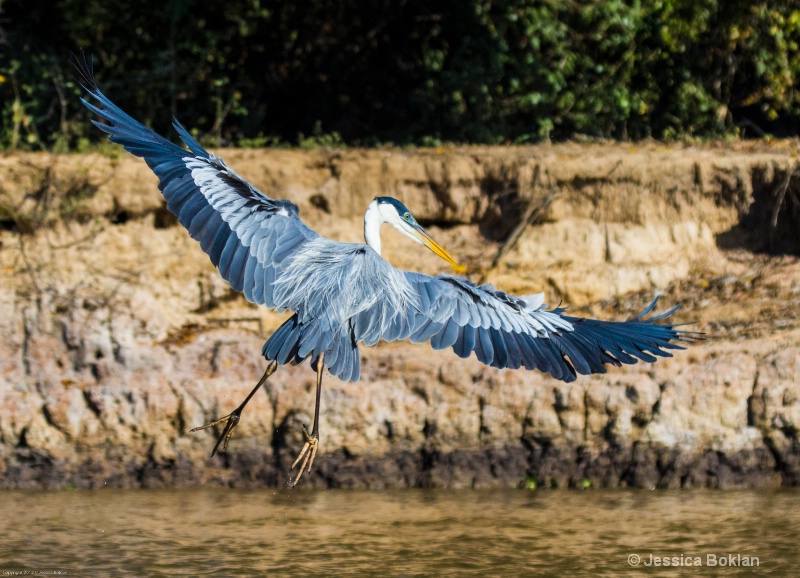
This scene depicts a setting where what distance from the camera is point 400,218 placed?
7707 mm

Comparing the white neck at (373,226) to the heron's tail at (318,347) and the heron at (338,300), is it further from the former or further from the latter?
the heron's tail at (318,347)

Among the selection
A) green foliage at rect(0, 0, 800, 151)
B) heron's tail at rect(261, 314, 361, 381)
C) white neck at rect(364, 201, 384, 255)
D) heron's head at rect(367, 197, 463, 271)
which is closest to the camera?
heron's tail at rect(261, 314, 361, 381)

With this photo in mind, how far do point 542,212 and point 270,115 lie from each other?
4.93 metres

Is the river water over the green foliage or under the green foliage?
under

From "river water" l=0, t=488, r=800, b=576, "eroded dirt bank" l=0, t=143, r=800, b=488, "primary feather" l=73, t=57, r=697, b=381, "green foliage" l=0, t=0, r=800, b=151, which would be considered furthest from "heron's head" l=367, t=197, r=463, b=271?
"green foliage" l=0, t=0, r=800, b=151

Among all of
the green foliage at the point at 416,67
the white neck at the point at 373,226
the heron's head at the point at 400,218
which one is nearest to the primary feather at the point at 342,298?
the white neck at the point at 373,226

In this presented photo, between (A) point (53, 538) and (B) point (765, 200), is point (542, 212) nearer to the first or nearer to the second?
(B) point (765, 200)

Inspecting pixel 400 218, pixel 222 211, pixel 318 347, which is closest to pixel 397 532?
pixel 318 347

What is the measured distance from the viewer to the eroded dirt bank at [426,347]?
8.84 m

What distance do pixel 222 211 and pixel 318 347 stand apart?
40.5 inches

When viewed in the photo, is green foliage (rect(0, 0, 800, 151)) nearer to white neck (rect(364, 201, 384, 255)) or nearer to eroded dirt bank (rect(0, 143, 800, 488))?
eroded dirt bank (rect(0, 143, 800, 488))

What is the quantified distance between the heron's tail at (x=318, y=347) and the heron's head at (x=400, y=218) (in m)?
1.29

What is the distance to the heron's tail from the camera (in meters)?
6.40

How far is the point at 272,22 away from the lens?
46.2 ft
